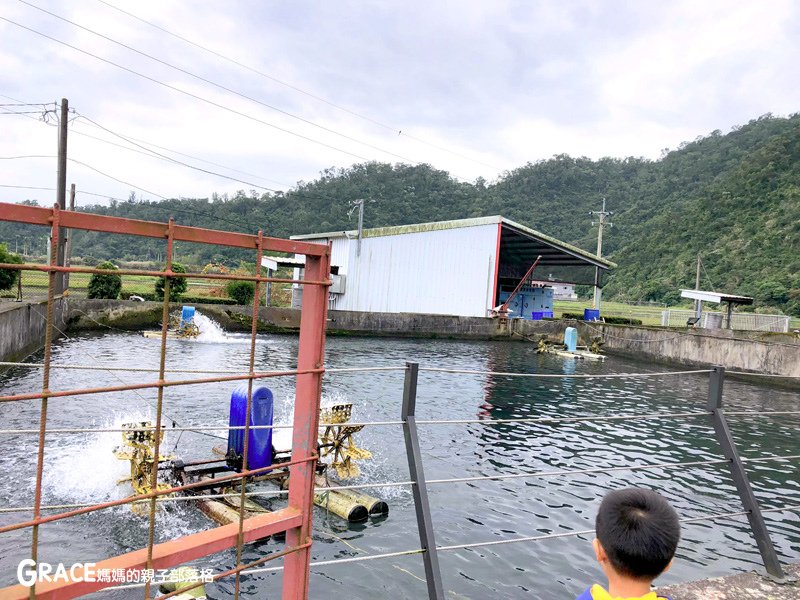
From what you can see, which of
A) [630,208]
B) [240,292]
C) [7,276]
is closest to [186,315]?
[7,276]

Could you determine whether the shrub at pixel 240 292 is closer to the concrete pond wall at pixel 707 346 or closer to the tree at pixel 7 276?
the tree at pixel 7 276

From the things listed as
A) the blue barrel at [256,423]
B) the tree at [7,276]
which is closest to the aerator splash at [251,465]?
the blue barrel at [256,423]

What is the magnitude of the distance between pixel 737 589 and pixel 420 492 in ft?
5.73

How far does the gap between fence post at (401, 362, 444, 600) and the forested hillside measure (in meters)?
32.4

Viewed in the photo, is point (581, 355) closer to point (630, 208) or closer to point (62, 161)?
point (62, 161)

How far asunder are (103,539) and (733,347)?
1817 centimetres

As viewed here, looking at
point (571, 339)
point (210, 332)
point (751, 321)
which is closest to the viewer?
point (210, 332)

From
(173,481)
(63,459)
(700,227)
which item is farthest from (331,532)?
(700,227)

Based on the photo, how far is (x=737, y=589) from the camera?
2.83 metres

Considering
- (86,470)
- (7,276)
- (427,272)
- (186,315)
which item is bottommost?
(86,470)

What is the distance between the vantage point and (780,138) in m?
48.8

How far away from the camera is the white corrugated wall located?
25219 mm

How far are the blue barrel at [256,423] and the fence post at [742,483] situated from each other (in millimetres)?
3559

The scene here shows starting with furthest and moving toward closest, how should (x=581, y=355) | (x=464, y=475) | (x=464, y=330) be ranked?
(x=464, y=330) → (x=581, y=355) → (x=464, y=475)
